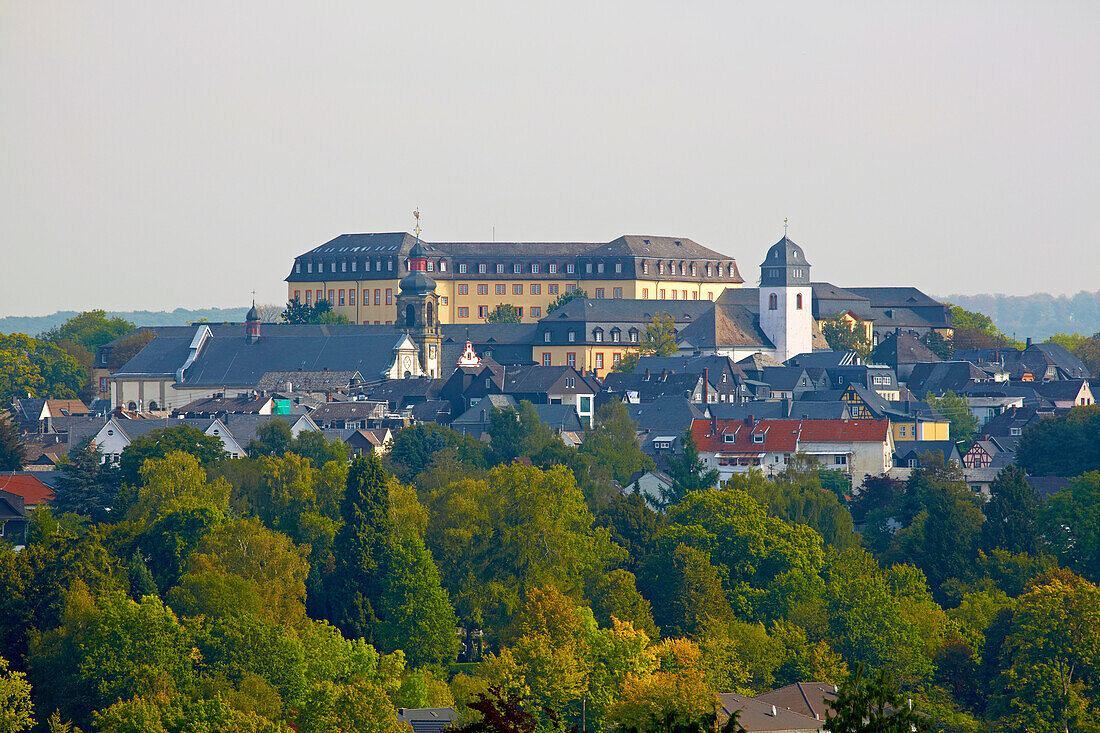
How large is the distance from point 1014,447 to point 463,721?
63.3m

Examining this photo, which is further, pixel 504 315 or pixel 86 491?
pixel 504 315

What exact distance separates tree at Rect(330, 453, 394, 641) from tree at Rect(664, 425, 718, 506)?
19787mm

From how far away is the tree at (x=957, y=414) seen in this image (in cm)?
11481

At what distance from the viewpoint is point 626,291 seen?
172 meters

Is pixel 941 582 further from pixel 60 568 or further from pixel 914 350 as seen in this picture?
pixel 914 350

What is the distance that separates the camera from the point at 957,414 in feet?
394

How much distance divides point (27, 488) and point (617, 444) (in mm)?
30310

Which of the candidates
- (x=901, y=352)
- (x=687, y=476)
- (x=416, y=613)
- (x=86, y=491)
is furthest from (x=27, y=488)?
(x=901, y=352)

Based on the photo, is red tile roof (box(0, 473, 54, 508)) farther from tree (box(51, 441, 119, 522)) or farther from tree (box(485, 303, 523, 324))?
tree (box(485, 303, 523, 324))

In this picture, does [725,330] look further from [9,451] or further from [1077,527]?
[1077,527]

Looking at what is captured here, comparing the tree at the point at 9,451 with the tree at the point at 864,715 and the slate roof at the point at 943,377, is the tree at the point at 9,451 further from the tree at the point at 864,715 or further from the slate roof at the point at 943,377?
the tree at the point at 864,715

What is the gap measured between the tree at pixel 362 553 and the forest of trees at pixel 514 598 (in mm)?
78

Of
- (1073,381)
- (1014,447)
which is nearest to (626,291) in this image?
(1073,381)

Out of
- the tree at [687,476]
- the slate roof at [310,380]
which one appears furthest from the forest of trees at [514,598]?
the slate roof at [310,380]
